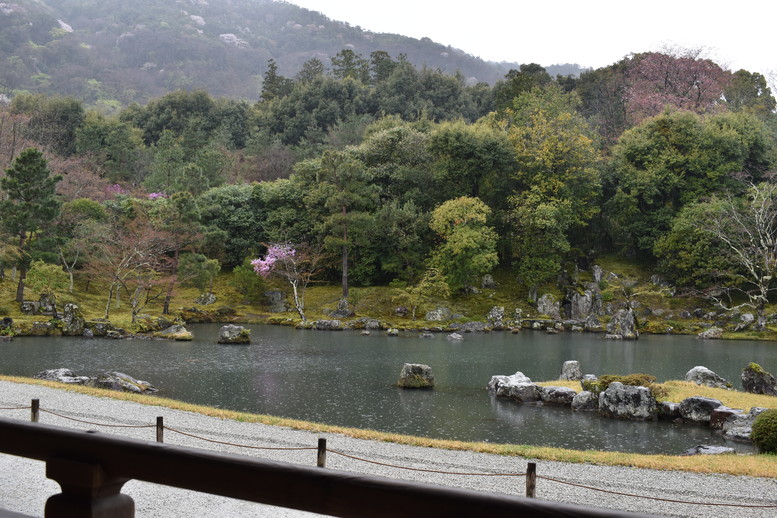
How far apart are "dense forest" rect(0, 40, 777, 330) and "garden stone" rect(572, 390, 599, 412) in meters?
21.8

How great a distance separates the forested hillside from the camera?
10725cm

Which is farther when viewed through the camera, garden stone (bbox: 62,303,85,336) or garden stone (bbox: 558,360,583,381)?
garden stone (bbox: 62,303,85,336)

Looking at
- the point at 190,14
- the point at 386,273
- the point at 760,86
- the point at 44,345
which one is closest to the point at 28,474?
the point at 44,345

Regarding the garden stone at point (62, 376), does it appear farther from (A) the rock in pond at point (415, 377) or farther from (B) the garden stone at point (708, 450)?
(B) the garden stone at point (708, 450)

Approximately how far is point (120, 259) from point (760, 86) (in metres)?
60.1

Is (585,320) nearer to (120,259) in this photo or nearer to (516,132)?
Result: (516,132)

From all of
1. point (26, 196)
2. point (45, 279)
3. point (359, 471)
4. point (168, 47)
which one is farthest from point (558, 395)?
point (168, 47)

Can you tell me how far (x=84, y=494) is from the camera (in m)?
1.55

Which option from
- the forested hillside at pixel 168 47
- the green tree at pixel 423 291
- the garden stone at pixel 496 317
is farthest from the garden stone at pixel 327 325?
the forested hillside at pixel 168 47

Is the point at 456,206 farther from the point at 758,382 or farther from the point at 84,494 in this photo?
the point at 84,494

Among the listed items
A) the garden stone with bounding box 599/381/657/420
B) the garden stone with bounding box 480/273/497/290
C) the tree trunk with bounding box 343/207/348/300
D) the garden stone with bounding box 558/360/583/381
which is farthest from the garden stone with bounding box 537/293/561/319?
the garden stone with bounding box 599/381/657/420

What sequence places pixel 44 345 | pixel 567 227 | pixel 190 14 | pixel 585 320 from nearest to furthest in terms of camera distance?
pixel 44 345
pixel 585 320
pixel 567 227
pixel 190 14

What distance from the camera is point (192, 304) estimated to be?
39844mm

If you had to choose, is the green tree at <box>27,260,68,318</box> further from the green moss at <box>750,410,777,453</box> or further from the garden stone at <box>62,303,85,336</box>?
the green moss at <box>750,410,777,453</box>
